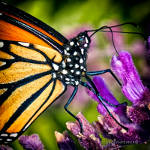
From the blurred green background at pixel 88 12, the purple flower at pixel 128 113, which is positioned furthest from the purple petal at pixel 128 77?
the blurred green background at pixel 88 12

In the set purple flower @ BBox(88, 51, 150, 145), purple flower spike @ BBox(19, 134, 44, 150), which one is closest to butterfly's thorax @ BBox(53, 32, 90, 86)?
purple flower @ BBox(88, 51, 150, 145)

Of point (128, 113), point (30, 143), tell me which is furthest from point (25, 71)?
point (128, 113)

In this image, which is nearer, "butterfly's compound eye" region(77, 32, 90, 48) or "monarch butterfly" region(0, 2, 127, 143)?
"monarch butterfly" region(0, 2, 127, 143)

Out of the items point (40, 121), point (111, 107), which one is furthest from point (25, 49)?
point (40, 121)

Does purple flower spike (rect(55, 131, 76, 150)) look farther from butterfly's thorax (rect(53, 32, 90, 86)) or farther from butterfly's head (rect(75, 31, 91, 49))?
butterfly's head (rect(75, 31, 91, 49))

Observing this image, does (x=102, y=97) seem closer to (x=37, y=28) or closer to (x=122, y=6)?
(x=37, y=28)

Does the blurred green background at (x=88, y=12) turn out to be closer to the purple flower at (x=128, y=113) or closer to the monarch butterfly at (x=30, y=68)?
the monarch butterfly at (x=30, y=68)

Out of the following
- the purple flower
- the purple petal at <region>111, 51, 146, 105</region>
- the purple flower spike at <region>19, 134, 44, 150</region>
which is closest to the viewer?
the purple flower
